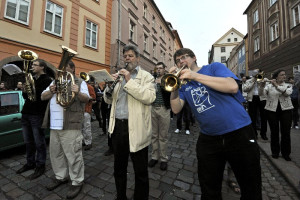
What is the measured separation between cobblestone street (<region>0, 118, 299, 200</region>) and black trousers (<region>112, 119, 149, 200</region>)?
51cm

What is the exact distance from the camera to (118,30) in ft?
39.0

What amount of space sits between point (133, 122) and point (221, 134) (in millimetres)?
972

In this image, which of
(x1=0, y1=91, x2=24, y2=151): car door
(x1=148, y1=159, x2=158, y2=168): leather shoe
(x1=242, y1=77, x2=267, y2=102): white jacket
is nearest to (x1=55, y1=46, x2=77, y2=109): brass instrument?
(x1=148, y1=159, x2=158, y2=168): leather shoe

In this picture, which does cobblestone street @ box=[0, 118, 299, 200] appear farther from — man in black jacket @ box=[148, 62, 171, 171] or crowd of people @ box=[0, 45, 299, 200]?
man in black jacket @ box=[148, 62, 171, 171]

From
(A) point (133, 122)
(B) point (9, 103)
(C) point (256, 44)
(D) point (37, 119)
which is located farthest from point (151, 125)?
(C) point (256, 44)

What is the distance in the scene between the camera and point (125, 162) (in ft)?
6.53

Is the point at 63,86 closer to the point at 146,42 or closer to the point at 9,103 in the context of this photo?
the point at 9,103

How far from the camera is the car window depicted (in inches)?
141

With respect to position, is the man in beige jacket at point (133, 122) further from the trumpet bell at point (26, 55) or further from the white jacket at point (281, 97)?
the white jacket at point (281, 97)

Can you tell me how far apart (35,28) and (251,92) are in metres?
10.2

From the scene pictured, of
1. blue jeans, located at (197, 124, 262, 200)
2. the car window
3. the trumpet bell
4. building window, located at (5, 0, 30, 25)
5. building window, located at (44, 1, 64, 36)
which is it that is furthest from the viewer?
building window, located at (44, 1, 64, 36)

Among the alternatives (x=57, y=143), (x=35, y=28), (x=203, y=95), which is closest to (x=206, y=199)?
(x=203, y=95)

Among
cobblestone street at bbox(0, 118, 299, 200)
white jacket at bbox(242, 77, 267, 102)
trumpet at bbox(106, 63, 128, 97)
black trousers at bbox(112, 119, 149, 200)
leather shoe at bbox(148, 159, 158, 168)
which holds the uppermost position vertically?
white jacket at bbox(242, 77, 267, 102)

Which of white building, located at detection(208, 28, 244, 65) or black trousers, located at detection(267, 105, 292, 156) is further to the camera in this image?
white building, located at detection(208, 28, 244, 65)
